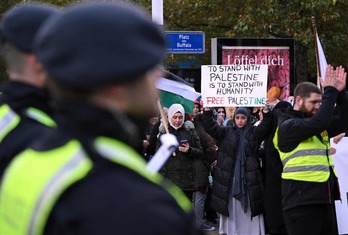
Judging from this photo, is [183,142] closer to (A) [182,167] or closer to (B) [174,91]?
(A) [182,167]

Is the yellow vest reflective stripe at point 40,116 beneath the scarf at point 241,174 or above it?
above

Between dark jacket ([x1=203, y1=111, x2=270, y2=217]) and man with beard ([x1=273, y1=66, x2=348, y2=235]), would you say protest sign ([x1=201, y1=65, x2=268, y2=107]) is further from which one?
man with beard ([x1=273, y1=66, x2=348, y2=235])

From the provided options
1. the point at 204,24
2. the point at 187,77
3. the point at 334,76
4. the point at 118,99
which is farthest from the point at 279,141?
the point at 187,77

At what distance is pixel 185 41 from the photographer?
10.9 metres

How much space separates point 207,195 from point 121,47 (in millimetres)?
9960

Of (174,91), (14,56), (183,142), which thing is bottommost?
(183,142)

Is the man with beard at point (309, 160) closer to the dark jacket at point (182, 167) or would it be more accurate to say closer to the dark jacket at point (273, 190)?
the dark jacket at point (273, 190)

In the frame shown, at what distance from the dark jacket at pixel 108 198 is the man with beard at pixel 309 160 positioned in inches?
194

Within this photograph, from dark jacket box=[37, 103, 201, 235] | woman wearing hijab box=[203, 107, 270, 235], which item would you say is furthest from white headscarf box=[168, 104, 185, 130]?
dark jacket box=[37, 103, 201, 235]

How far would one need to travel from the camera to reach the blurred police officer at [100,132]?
59.8 inches

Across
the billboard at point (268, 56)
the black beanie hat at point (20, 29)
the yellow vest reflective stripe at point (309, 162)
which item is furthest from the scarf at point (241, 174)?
the black beanie hat at point (20, 29)

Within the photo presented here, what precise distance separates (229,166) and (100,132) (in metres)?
7.65

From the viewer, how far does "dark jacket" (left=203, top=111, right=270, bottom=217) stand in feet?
29.9

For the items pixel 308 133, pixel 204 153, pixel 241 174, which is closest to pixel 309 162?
pixel 308 133
